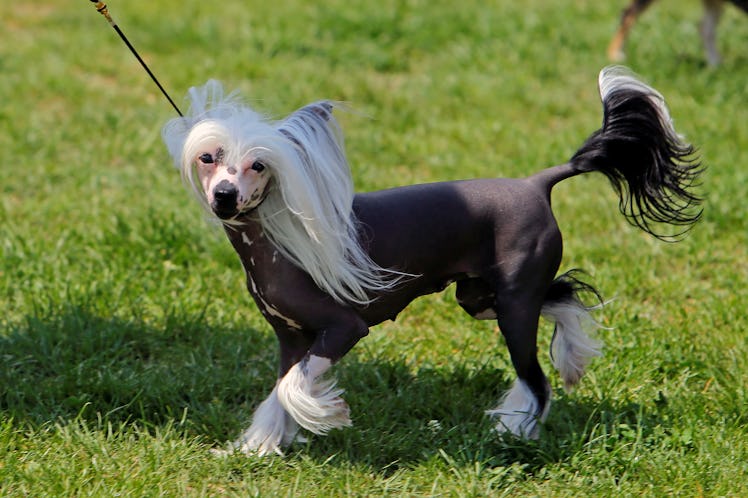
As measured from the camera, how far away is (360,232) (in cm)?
310

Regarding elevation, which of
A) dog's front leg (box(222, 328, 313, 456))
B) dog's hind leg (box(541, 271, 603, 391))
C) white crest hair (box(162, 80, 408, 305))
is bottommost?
dog's hind leg (box(541, 271, 603, 391))

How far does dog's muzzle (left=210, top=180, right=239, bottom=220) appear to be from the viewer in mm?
2824

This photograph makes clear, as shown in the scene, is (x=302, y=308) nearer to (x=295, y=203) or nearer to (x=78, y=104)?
(x=295, y=203)

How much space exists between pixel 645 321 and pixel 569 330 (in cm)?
102

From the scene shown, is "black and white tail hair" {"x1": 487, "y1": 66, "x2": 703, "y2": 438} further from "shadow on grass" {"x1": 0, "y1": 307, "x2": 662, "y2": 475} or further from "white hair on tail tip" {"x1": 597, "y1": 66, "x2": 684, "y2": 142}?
"shadow on grass" {"x1": 0, "y1": 307, "x2": 662, "y2": 475}

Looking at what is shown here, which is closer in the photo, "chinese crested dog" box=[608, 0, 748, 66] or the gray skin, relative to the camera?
the gray skin

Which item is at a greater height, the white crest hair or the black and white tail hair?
the white crest hair

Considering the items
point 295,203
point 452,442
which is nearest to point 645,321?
point 452,442

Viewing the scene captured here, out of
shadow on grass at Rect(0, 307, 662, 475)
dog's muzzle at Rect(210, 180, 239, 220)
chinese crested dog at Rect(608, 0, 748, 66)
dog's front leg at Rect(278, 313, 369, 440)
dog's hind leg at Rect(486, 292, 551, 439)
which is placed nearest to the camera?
dog's muzzle at Rect(210, 180, 239, 220)

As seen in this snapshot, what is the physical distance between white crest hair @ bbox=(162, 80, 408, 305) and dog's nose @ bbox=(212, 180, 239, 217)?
90mm

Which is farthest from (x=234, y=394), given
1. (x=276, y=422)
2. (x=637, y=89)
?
(x=637, y=89)

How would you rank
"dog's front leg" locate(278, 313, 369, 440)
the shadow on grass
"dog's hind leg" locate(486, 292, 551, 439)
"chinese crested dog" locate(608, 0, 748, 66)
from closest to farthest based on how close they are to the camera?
"dog's front leg" locate(278, 313, 369, 440)
"dog's hind leg" locate(486, 292, 551, 439)
the shadow on grass
"chinese crested dog" locate(608, 0, 748, 66)

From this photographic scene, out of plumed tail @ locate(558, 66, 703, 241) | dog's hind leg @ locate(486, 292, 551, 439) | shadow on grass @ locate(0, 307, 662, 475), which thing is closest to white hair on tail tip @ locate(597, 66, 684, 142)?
plumed tail @ locate(558, 66, 703, 241)

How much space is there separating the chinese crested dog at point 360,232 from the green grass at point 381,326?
29 cm
